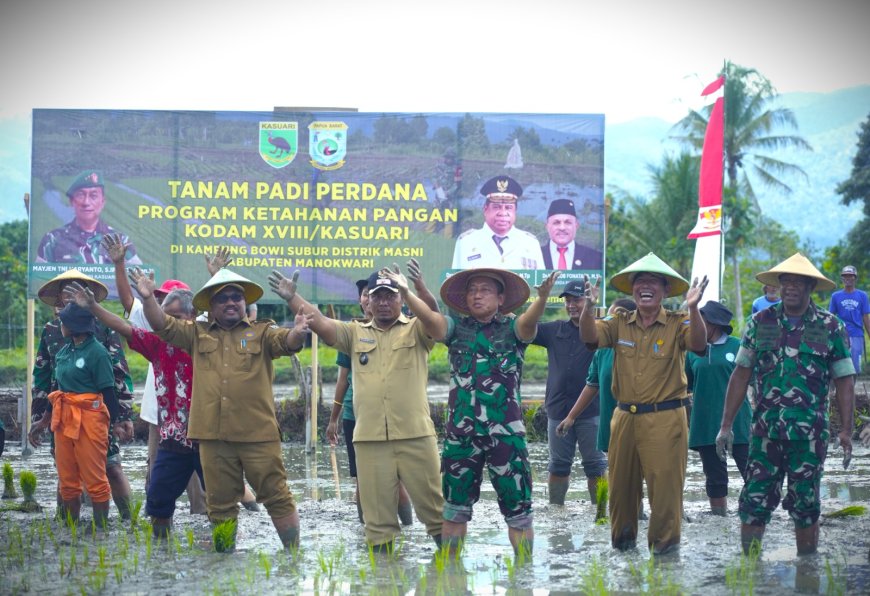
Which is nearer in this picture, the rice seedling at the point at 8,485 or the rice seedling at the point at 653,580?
the rice seedling at the point at 653,580

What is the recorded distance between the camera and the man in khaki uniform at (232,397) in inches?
282

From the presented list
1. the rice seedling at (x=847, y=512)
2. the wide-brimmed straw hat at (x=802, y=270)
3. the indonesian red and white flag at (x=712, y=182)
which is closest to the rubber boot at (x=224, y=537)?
the wide-brimmed straw hat at (x=802, y=270)

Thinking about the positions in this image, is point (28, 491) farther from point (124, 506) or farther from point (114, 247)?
point (114, 247)

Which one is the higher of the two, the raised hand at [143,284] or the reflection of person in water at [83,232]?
Answer: the reflection of person in water at [83,232]

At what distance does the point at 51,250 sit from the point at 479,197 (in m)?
5.31

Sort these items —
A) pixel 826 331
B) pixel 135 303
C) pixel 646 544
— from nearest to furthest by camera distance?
pixel 826 331
pixel 646 544
pixel 135 303

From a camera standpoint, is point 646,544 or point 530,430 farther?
point 530,430

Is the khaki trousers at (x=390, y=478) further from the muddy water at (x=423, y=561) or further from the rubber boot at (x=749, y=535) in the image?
the rubber boot at (x=749, y=535)

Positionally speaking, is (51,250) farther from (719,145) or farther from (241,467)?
(719,145)

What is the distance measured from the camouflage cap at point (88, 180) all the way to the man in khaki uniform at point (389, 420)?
7.29 meters

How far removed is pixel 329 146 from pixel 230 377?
6.61 metres

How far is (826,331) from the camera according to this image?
6.96m

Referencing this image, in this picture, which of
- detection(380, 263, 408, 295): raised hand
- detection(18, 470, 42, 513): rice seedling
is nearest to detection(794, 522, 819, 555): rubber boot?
detection(380, 263, 408, 295): raised hand

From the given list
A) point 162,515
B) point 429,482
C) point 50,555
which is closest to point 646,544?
point 429,482
